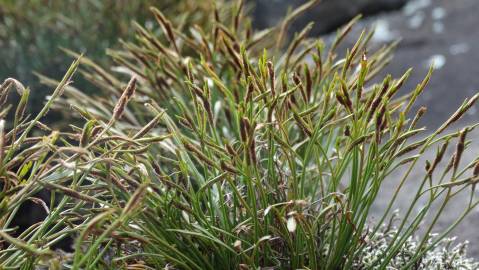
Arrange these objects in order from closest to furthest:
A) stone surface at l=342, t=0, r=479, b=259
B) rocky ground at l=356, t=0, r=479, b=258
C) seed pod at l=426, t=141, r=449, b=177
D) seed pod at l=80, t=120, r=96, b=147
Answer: seed pod at l=80, t=120, r=96, b=147, seed pod at l=426, t=141, r=449, b=177, stone surface at l=342, t=0, r=479, b=259, rocky ground at l=356, t=0, r=479, b=258

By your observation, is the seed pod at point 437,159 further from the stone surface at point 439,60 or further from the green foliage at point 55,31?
the green foliage at point 55,31

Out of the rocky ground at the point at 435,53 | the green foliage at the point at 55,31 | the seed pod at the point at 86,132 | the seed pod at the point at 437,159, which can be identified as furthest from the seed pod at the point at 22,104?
the green foliage at the point at 55,31

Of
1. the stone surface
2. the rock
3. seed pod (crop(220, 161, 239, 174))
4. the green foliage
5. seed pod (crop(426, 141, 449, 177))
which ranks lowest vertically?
seed pod (crop(220, 161, 239, 174))

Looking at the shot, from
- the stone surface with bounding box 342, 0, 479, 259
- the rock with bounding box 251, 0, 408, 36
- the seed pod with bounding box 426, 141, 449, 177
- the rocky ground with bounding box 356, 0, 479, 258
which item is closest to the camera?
the seed pod with bounding box 426, 141, 449, 177

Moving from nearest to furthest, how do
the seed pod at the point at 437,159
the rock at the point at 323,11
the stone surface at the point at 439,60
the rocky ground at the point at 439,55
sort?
the seed pod at the point at 437,159 → the stone surface at the point at 439,60 → the rocky ground at the point at 439,55 → the rock at the point at 323,11

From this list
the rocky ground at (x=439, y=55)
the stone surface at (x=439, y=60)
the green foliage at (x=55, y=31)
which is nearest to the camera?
the stone surface at (x=439, y=60)

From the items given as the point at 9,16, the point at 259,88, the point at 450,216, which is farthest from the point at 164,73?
the point at 9,16

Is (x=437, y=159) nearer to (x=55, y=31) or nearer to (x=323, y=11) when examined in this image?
(x=55, y=31)

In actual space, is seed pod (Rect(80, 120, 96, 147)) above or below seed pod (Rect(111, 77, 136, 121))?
below

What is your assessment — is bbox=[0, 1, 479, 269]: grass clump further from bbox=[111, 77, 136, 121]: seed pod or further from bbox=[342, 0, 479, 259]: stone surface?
bbox=[342, 0, 479, 259]: stone surface

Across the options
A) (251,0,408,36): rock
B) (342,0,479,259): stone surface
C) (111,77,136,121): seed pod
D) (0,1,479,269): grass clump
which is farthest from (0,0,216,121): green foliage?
(251,0,408,36): rock

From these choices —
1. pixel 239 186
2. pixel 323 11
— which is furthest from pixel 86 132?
pixel 323 11

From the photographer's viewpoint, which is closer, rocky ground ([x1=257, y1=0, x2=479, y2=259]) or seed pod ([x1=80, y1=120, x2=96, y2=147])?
seed pod ([x1=80, y1=120, x2=96, y2=147])
